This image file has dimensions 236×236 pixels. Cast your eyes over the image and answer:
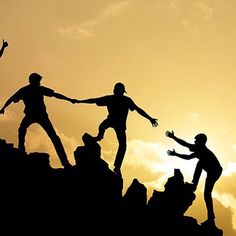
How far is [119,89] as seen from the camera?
2712cm

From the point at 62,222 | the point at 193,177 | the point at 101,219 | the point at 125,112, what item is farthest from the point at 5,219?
the point at 193,177

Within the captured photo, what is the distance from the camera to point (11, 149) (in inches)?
1086

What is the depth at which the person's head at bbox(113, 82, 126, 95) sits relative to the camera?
88.8 feet

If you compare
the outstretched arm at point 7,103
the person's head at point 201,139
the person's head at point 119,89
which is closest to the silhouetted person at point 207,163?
the person's head at point 201,139

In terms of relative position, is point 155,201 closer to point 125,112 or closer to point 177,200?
point 177,200

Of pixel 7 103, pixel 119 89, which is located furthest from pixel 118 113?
pixel 7 103

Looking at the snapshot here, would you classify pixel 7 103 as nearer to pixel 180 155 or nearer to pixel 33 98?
pixel 33 98

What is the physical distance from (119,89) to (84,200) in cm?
575

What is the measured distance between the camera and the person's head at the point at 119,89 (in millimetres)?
27064

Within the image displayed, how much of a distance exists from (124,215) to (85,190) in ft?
7.90

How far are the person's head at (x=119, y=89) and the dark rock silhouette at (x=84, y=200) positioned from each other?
9.65 ft

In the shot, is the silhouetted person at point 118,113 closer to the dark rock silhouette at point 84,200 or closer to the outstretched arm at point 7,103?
the dark rock silhouette at point 84,200

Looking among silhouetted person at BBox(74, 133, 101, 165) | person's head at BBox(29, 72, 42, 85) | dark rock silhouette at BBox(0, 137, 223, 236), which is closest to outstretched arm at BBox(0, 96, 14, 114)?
person's head at BBox(29, 72, 42, 85)

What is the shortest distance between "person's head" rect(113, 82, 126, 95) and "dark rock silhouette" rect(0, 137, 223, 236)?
9.65 feet
